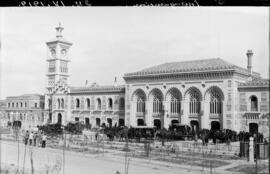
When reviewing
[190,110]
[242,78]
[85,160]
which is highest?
[242,78]

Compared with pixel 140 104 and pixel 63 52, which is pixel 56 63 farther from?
pixel 140 104

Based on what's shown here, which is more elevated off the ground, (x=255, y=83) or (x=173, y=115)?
(x=255, y=83)

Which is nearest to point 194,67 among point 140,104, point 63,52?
point 140,104

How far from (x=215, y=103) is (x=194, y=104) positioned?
2.16 meters

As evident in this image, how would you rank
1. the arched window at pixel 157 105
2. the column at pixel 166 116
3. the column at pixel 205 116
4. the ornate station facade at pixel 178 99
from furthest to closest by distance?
1. the arched window at pixel 157 105
2. the column at pixel 166 116
3. the column at pixel 205 116
4. the ornate station facade at pixel 178 99

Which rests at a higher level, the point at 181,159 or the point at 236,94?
the point at 236,94

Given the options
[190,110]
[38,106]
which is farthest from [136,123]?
[38,106]

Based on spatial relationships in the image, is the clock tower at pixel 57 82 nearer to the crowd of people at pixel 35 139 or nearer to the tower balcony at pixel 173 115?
the tower balcony at pixel 173 115

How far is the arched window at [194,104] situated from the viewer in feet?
110

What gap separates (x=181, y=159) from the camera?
16906mm

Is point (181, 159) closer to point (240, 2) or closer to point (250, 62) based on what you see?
point (240, 2)

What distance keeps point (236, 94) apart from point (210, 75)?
9.06ft

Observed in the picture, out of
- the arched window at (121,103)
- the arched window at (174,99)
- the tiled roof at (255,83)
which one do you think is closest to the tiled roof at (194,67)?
the tiled roof at (255,83)

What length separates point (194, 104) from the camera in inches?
1328
